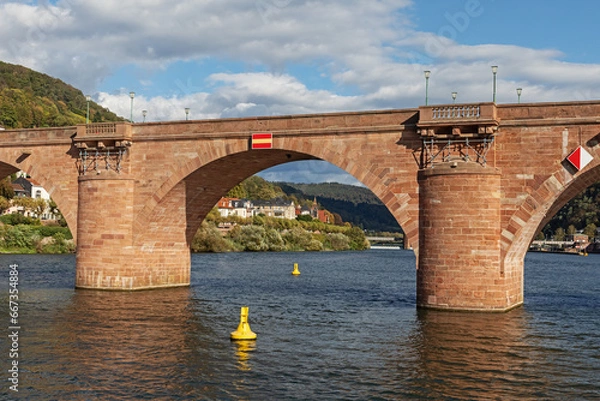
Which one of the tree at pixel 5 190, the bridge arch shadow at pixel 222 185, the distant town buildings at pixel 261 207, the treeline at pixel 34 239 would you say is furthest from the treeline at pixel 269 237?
the bridge arch shadow at pixel 222 185

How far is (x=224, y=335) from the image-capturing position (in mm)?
24375

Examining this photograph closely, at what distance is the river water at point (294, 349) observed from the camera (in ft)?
57.0

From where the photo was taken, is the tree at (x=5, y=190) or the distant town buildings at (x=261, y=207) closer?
the tree at (x=5, y=190)

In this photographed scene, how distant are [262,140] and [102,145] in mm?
8883

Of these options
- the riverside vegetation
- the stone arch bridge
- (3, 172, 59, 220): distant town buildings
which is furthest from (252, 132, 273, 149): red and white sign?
(3, 172, 59, 220): distant town buildings

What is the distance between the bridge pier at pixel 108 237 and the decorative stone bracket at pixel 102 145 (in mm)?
662

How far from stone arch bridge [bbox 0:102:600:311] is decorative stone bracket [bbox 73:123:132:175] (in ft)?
0.22

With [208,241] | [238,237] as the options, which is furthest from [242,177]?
[238,237]

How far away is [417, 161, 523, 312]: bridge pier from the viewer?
2809 cm

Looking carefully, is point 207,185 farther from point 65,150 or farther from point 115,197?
point 65,150

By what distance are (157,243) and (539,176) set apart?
1941 cm

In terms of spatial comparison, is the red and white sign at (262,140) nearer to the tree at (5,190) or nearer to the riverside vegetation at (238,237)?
the riverside vegetation at (238,237)

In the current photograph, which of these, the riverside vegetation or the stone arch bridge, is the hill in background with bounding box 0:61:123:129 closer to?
the riverside vegetation

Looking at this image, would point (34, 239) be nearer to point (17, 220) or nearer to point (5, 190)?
point (17, 220)
